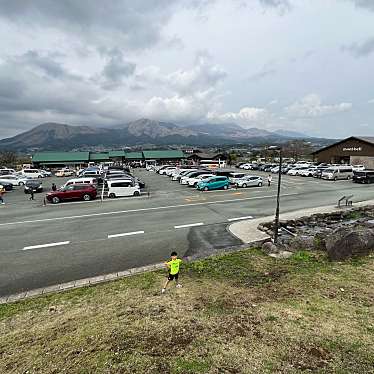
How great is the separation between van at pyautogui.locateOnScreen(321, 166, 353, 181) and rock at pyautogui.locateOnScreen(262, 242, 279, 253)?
32.7m

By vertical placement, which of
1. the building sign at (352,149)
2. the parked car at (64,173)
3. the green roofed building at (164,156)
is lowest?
the parked car at (64,173)

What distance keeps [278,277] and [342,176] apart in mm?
36968

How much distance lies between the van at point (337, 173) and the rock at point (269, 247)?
1286 inches

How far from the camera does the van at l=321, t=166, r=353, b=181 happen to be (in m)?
38.1

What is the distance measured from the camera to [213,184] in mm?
29484

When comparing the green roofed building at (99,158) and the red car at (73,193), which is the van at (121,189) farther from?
the green roofed building at (99,158)

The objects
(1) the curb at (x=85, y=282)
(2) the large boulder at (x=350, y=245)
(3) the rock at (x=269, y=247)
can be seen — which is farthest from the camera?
(3) the rock at (x=269, y=247)

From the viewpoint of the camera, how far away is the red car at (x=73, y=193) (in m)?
23.0

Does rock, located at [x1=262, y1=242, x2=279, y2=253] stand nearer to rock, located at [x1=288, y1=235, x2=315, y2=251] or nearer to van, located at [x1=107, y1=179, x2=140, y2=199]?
rock, located at [x1=288, y1=235, x2=315, y2=251]

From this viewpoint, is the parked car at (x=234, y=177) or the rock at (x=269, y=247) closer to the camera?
the rock at (x=269, y=247)

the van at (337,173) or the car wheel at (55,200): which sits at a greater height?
the van at (337,173)

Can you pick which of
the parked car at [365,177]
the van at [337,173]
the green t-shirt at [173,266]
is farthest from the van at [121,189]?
the parked car at [365,177]

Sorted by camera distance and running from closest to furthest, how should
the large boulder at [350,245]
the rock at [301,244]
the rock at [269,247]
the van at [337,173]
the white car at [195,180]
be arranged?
the large boulder at [350,245]
the rock at [269,247]
the rock at [301,244]
the white car at [195,180]
the van at [337,173]

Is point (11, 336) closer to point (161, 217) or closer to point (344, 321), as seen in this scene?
point (344, 321)
